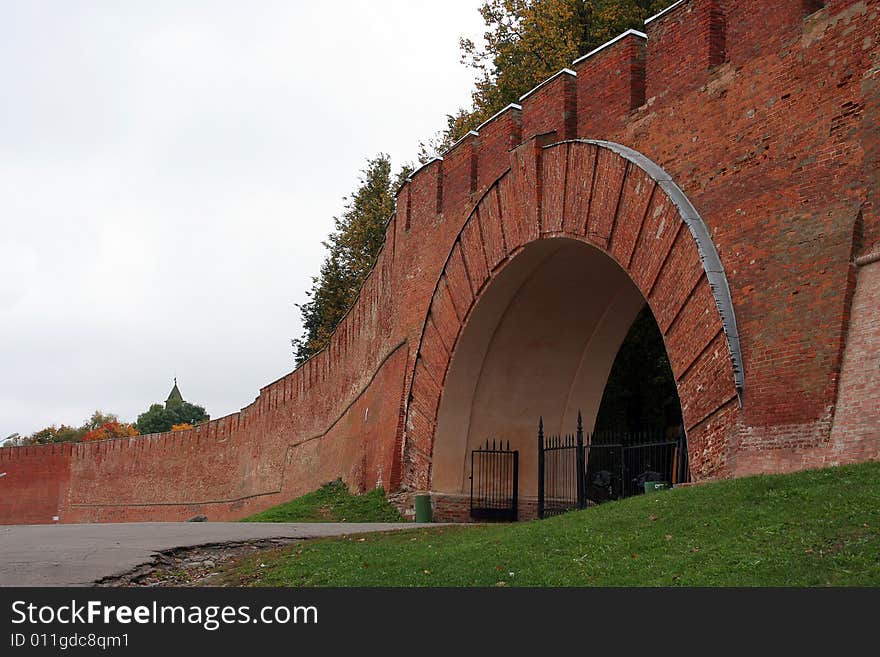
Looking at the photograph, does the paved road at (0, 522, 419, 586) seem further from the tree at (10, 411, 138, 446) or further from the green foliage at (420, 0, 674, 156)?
the tree at (10, 411, 138, 446)

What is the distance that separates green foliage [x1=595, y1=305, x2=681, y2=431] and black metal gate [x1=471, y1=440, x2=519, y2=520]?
4144mm

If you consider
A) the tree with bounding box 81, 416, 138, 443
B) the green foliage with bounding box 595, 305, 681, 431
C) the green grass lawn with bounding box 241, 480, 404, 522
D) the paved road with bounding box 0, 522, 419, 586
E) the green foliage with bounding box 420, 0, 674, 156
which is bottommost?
the paved road with bounding box 0, 522, 419, 586

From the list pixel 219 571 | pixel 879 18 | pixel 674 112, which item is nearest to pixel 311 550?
pixel 219 571

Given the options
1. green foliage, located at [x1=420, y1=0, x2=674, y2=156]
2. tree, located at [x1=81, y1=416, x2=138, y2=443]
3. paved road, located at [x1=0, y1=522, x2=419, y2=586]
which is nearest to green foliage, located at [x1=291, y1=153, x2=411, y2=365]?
green foliage, located at [x1=420, y1=0, x2=674, y2=156]

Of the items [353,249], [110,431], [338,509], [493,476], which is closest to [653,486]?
[493,476]

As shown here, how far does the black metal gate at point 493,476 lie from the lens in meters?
14.4

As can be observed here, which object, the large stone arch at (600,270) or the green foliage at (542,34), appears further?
the green foliage at (542,34)

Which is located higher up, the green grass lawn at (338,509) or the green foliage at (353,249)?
the green foliage at (353,249)

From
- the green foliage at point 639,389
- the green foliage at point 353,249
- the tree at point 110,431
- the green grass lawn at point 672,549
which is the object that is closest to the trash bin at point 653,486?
the green grass lawn at point 672,549

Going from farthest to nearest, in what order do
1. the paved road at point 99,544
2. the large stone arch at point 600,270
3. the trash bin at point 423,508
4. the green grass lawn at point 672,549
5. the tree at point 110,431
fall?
1. the tree at point 110,431
2. the trash bin at point 423,508
3. the large stone arch at point 600,270
4. the paved road at point 99,544
5. the green grass lawn at point 672,549

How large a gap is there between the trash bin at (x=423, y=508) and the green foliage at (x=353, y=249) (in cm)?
1513

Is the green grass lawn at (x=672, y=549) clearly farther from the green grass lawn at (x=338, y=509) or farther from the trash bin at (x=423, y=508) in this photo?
the green grass lawn at (x=338, y=509)

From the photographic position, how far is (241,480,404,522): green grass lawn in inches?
601

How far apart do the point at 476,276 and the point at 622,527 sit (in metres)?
6.26
